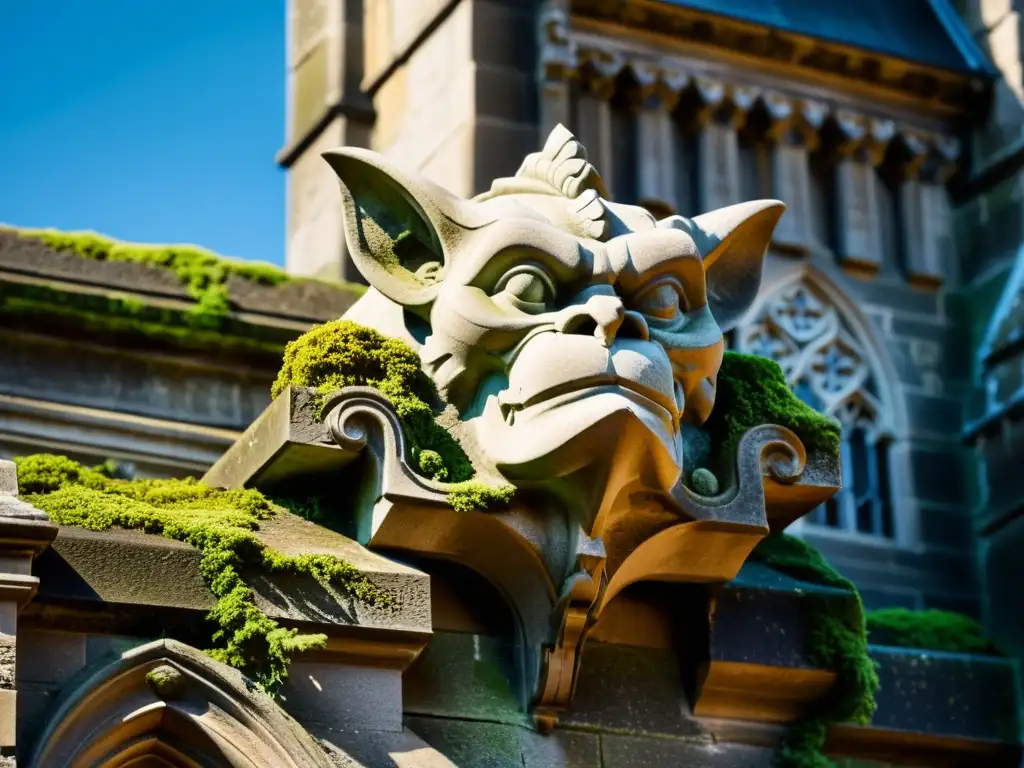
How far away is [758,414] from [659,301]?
0.77 metres

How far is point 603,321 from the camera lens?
29.8 feet

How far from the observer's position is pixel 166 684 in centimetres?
845

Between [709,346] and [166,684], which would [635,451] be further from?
[166,684]

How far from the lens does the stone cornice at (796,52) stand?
26.4m

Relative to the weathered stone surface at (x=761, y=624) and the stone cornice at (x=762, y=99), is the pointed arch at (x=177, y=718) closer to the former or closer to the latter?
the weathered stone surface at (x=761, y=624)

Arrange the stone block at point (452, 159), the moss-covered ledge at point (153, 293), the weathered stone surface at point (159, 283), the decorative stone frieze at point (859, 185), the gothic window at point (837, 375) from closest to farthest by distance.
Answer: the moss-covered ledge at point (153, 293) → the weathered stone surface at point (159, 283) → the stone block at point (452, 159) → the gothic window at point (837, 375) → the decorative stone frieze at point (859, 185)

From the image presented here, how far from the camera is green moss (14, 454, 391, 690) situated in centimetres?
881

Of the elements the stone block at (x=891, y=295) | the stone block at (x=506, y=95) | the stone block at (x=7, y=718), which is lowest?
the stone block at (x=7, y=718)

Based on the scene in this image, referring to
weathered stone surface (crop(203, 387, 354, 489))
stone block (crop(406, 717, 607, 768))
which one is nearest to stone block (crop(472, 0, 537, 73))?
weathered stone surface (crop(203, 387, 354, 489))

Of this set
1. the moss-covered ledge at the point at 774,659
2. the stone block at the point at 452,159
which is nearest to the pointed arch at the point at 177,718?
the moss-covered ledge at the point at 774,659

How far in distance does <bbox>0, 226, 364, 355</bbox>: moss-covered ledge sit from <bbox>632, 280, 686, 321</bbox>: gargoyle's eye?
560 centimetres

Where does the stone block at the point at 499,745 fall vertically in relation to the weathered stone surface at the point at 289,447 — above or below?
below

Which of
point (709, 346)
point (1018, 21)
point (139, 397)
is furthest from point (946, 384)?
point (709, 346)

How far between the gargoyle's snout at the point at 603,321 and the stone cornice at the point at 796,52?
664 inches
